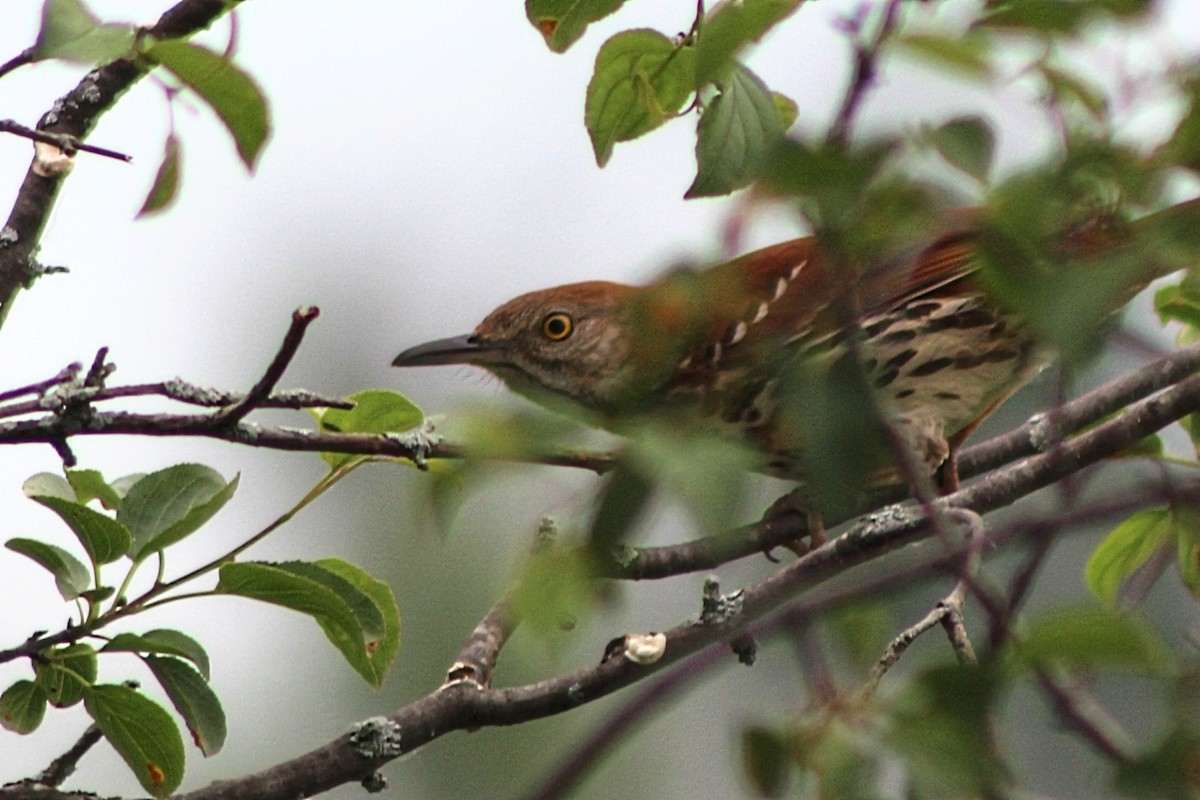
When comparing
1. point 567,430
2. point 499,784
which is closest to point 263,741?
point 499,784

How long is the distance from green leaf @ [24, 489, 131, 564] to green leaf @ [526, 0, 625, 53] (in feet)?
2.94

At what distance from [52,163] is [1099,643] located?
1.81 m

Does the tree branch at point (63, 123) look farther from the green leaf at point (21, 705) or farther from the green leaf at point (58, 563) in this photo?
the green leaf at point (21, 705)

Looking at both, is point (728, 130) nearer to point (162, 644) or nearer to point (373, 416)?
point (373, 416)

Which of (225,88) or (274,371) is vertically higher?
(225,88)

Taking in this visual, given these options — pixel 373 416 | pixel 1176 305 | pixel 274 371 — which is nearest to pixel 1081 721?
pixel 274 371

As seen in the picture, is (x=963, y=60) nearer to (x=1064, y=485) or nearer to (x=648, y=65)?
(x=1064, y=485)

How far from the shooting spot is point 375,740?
2184 millimetres

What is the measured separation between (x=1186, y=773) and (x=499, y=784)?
973cm

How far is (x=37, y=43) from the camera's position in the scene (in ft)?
5.79

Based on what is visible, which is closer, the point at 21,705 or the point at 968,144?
the point at 968,144

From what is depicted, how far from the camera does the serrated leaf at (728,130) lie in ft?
6.15

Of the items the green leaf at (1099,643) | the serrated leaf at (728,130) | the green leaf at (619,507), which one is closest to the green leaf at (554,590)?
the green leaf at (619,507)

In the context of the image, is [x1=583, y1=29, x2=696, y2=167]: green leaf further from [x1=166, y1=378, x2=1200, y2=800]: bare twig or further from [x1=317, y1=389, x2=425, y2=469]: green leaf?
[x1=166, y1=378, x2=1200, y2=800]: bare twig
